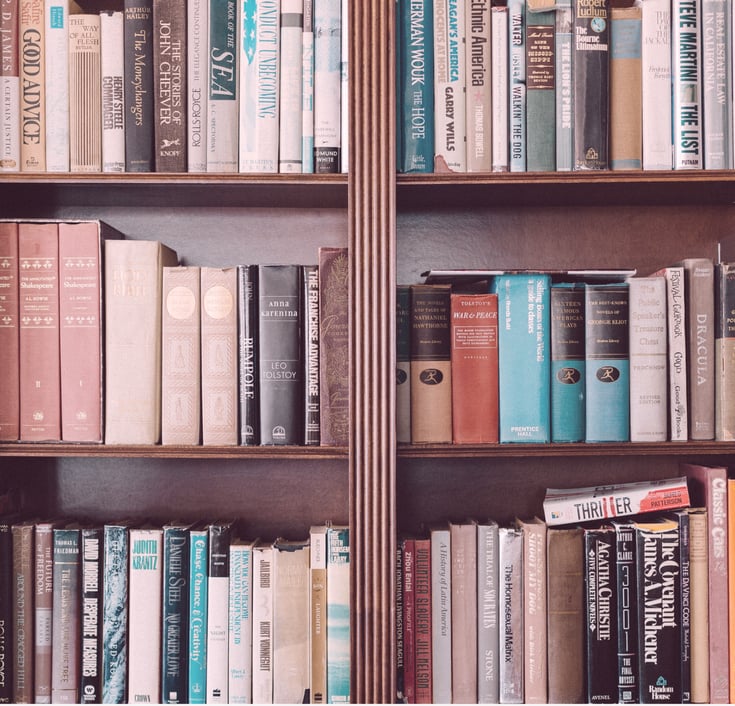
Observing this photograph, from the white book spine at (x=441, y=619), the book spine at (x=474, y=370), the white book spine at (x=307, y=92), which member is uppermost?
the white book spine at (x=307, y=92)

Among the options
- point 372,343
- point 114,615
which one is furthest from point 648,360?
point 114,615

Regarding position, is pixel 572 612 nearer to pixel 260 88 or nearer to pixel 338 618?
pixel 338 618

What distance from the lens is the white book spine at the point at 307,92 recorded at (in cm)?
111

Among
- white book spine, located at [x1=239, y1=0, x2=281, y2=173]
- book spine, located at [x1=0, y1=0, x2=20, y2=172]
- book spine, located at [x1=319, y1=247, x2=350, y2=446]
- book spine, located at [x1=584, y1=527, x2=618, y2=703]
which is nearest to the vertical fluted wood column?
Answer: book spine, located at [x1=319, y1=247, x2=350, y2=446]

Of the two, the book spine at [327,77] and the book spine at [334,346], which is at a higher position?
the book spine at [327,77]

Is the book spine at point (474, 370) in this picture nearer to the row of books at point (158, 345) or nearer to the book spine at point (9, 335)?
the row of books at point (158, 345)

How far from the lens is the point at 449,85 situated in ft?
3.64

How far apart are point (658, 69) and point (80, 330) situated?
1.08 metres

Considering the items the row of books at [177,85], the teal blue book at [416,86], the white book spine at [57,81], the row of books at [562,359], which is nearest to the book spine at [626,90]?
the row of books at [562,359]

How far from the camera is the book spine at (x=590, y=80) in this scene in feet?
3.61

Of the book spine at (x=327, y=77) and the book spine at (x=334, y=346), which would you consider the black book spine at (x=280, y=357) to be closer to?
the book spine at (x=334, y=346)

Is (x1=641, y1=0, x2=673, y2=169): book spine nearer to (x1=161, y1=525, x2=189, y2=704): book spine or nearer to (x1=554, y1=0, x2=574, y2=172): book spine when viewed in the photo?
(x1=554, y1=0, x2=574, y2=172): book spine

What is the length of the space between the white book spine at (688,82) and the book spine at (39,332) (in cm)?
108

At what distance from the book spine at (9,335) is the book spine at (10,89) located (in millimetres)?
117
